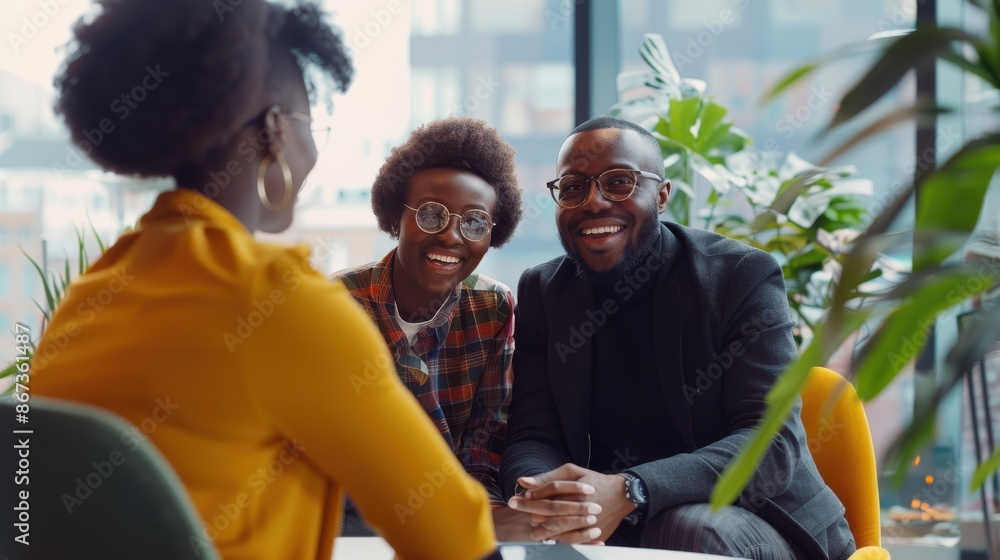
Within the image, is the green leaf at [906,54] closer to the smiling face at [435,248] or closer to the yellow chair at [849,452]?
the yellow chair at [849,452]

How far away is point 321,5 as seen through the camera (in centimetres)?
108

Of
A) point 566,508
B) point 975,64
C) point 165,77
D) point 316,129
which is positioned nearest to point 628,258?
point 566,508

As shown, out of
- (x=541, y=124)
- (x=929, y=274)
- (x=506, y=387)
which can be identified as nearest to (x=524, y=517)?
(x=506, y=387)

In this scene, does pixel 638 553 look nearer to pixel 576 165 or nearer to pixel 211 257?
pixel 211 257

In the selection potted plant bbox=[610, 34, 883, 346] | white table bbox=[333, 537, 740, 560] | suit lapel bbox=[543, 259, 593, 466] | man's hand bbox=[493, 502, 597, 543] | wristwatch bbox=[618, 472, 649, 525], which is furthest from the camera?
potted plant bbox=[610, 34, 883, 346]

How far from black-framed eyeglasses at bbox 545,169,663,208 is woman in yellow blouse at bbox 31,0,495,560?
1.19 m

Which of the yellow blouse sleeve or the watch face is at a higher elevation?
the yellow blouse sleeve

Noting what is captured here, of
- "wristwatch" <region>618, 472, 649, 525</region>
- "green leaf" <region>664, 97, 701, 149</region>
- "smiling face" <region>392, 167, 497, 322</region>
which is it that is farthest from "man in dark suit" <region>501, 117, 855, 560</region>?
"green leaf" <region>664, 97, 701, 149</region>

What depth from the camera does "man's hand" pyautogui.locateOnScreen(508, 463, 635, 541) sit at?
1.64 meters

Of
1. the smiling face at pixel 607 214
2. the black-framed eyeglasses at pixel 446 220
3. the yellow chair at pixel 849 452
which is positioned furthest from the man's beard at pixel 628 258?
the yellow chair at pixel 849 452

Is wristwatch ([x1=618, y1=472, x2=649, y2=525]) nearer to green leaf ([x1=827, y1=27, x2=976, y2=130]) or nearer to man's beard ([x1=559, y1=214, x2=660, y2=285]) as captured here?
man's beard ([x1=559, y1=214, x2=660, y2=285])

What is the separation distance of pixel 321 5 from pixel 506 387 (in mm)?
1277

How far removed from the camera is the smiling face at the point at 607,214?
210cm

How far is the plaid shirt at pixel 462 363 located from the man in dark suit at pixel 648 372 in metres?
0.07
